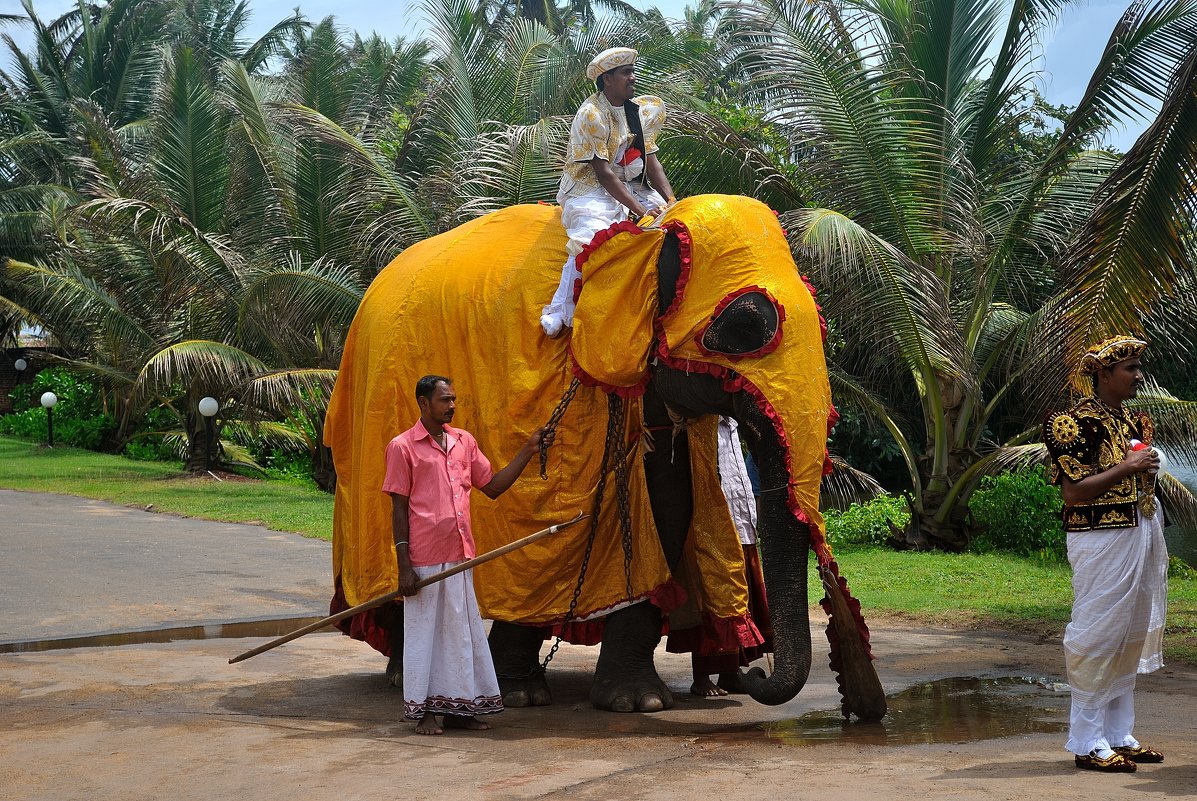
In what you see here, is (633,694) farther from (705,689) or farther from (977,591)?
(977,591)

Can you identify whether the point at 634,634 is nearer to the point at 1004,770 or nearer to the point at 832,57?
the point at 1004,770

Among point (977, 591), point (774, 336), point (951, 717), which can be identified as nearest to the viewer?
point (774, 336)

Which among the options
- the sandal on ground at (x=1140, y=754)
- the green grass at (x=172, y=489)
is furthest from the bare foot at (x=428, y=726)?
the green grass at (x=172, y=489)

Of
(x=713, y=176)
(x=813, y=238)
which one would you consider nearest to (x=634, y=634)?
(x=813, y=238)

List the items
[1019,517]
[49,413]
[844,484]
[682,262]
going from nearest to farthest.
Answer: [682,262], [1019,517], [844,484], [49,413]

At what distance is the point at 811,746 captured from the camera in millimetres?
5137

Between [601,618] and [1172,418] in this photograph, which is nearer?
[601,618]

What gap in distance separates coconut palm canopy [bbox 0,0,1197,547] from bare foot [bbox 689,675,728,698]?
2579mm

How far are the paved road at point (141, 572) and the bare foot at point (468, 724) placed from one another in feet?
10.7

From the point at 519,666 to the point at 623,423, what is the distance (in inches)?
49.5

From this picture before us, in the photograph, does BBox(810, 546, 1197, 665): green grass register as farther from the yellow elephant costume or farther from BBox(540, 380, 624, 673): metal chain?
BBox(540, 380, 624, 673): metal chain

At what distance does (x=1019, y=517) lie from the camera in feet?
40.2

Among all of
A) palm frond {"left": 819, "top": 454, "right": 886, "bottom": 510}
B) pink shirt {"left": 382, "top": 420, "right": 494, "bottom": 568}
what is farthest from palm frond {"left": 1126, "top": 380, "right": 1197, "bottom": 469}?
pink shirt {"left": 382, "top": 420, "right": 494, "bottom": 568}

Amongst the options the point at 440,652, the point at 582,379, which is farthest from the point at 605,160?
the point at 440,652
